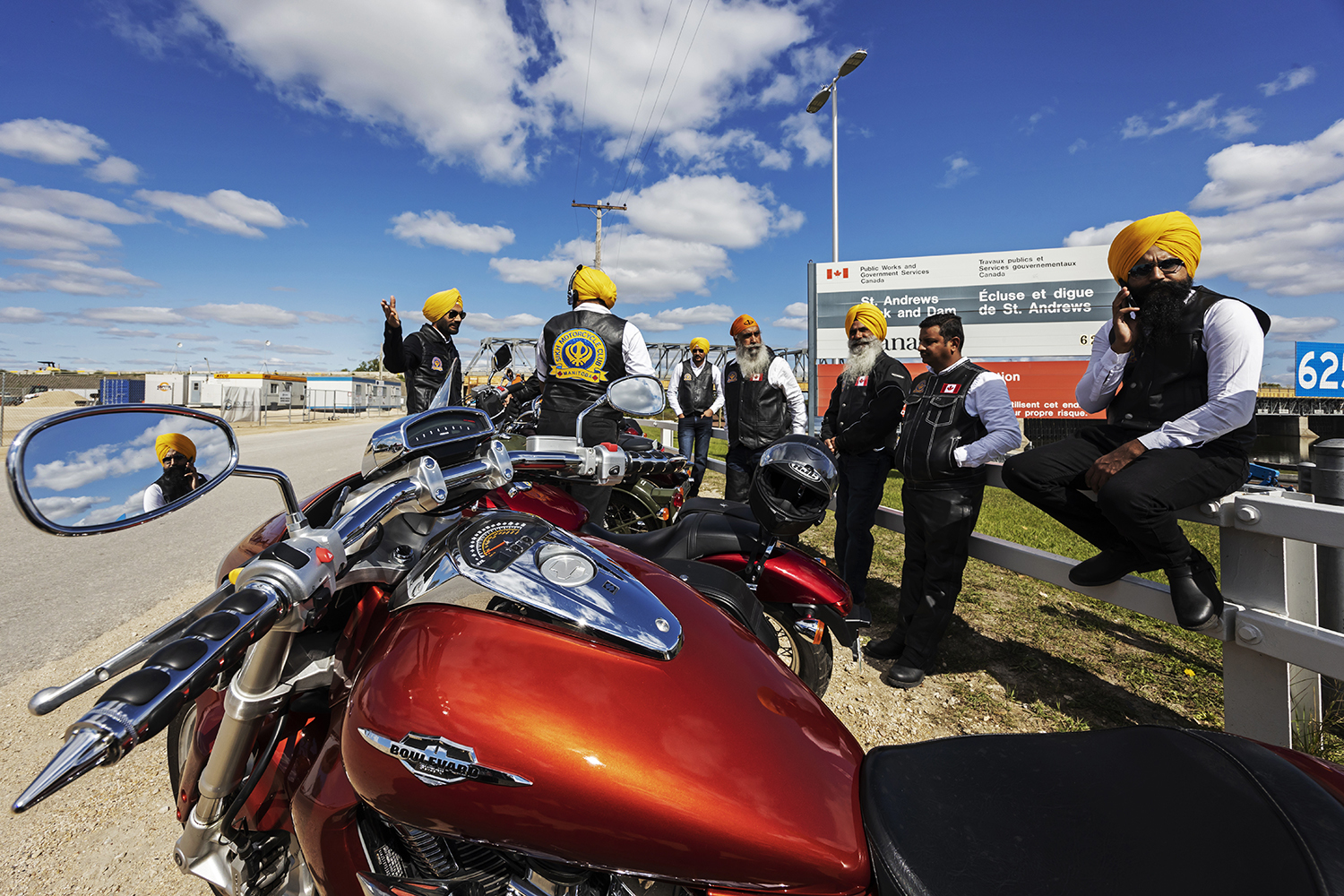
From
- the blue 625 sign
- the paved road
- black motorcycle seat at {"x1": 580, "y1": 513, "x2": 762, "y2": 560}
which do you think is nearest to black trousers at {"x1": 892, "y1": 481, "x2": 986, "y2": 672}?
black motorcycle seat at {"x1": 580, "y1": 513, "x2": 762, "y2": 560}

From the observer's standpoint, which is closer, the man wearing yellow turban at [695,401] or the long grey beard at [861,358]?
the long grey beard at [861,358]

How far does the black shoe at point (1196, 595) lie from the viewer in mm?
2111

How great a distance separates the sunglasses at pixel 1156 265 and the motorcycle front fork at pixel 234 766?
2.82 meters

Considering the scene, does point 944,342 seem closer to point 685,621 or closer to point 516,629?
point 685,621

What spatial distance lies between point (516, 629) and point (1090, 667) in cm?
323

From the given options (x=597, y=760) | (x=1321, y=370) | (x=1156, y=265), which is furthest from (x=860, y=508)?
(x=1321, y=370)

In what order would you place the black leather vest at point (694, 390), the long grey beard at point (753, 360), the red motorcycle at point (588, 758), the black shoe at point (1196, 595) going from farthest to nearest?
the black leather vest at point (694, 390) → the long grey beard at point (753, 360) → the black shoe at point (1196, 595) → the red motorcycle at point (588, 758)

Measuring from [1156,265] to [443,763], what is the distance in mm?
2758

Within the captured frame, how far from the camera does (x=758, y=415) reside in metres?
5.32

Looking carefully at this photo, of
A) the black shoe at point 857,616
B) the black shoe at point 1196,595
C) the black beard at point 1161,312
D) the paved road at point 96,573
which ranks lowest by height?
the paved road at point 96,573

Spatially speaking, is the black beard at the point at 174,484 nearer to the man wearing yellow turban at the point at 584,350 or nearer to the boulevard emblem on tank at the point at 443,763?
the boulevard emblem on tank at the point at 443,763

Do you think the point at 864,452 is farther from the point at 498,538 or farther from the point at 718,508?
the point at 498,538

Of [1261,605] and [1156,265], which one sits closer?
[1261,605]

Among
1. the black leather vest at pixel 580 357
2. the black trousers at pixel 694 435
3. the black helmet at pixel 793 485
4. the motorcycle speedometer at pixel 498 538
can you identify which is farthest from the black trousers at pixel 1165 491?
the black trousers at pixel 694 435
